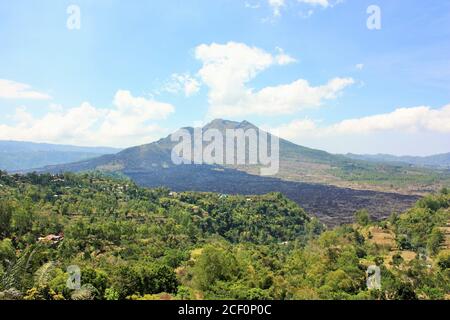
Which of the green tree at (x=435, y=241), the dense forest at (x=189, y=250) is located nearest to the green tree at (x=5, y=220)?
the dense forest at (x=189, y=250)

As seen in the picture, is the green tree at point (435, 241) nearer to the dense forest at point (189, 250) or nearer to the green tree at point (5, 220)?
the dense forest at point (189, 250)

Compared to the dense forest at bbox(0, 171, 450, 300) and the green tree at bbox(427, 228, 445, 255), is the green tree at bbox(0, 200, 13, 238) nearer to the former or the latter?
the dense forest at bbox(0, 171, 450, 300)

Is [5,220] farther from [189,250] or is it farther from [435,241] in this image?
[435,241]

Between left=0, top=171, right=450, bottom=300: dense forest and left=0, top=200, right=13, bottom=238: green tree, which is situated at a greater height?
left=0, top=200, right=13, bottom=238: green tree

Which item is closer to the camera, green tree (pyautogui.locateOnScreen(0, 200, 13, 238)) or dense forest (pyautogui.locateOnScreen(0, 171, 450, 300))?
dense forest (pyautogui.locateOnScreen(0, 171, 450, 300))

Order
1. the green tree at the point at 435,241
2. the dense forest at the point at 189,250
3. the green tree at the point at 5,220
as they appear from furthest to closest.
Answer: the green tree at the point at 435,241
the green tree at the point at 5,220
the dense forest at the point at 189,250

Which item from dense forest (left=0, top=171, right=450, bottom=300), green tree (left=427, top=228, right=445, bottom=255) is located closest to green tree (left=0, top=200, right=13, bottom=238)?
dense forest (left=0, top=171, right=450, bottom=300)

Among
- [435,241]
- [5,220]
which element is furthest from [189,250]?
[435,241]

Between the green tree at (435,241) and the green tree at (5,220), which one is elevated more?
the green tree at (5,220)
